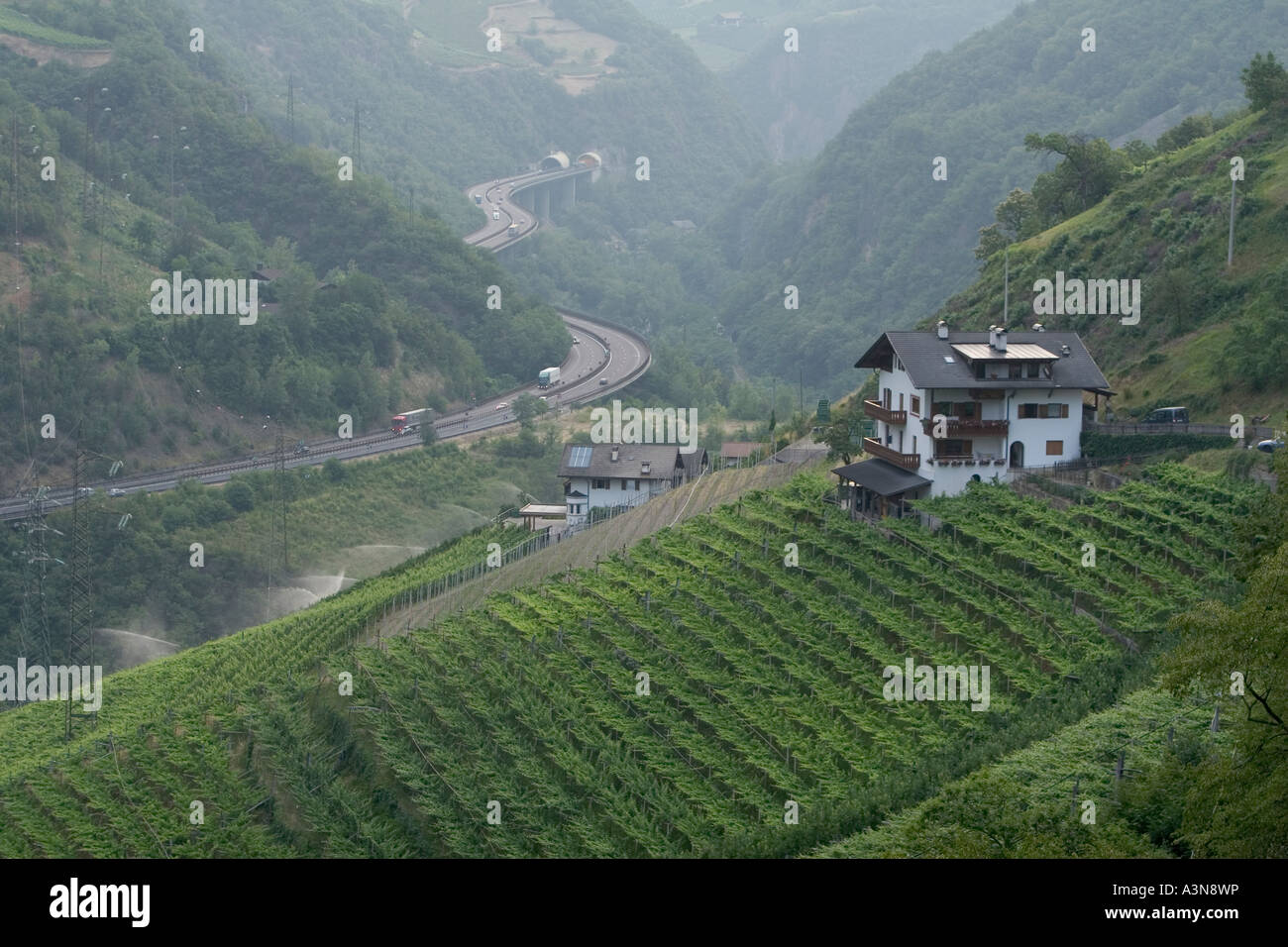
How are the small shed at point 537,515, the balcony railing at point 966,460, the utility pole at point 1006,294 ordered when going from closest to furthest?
the balcony railing at point 966,460 → the utility pole at point 1006,294 → the small shed at point 537,515

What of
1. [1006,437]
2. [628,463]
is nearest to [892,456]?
[1006,437]

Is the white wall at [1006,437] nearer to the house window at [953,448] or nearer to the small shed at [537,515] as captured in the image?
the house window at [953,448]

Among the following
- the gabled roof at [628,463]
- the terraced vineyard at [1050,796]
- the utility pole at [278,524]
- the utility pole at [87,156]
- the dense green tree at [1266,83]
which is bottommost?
the terraced vineyard at [1050,796]

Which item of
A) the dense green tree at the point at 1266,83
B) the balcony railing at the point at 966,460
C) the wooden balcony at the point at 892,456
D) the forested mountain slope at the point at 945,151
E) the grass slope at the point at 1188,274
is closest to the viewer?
the balcony railing at the point at 966,460

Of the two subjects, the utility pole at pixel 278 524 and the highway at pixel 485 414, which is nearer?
the utility pole at pixel 278 524

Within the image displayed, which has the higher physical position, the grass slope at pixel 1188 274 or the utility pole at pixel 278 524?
the grass slope at pixel 1188 274

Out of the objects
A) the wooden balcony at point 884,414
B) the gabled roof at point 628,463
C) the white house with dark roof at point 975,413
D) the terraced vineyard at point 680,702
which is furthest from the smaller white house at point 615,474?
the white house with dark roof at point 975,413
